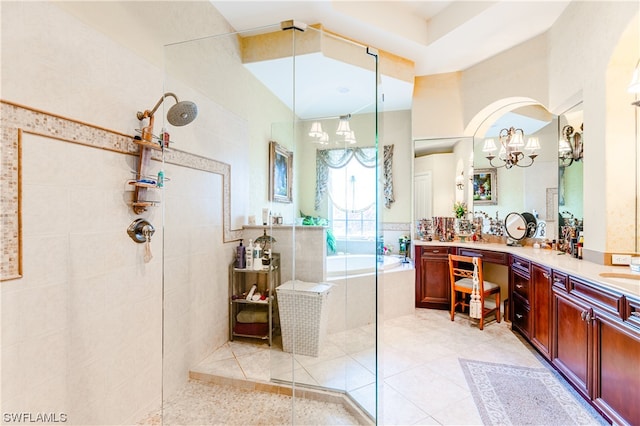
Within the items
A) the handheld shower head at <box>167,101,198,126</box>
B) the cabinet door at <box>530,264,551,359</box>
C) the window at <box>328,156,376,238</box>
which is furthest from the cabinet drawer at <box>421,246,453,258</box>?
the handheld shower head at <box>167,101,198,126</box>

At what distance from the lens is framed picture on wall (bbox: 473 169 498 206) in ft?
12.1

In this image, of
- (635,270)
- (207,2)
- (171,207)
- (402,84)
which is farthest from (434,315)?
(207,2)

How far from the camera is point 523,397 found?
1932 millimetres

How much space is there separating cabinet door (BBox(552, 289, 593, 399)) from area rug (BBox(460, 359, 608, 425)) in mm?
111

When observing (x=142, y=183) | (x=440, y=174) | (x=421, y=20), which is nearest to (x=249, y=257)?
(x=142, y=183)

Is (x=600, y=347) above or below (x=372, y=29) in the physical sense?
below

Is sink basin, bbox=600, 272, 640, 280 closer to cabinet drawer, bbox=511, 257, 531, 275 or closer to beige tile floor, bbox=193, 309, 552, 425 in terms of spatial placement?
cabinet drawer, bbox=511, 257, 531, 275

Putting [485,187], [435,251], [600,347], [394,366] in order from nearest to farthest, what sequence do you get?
[600,347]
[394,366]
[435,251]
[485,187]

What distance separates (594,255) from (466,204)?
167 cm

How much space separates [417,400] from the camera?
1.91 meters

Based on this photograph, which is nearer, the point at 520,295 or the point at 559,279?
the point at 559,279

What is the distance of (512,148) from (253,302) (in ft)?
11.6

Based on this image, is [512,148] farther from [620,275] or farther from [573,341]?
[573,341]

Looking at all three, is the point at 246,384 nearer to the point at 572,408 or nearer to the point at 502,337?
the point at 572,408
